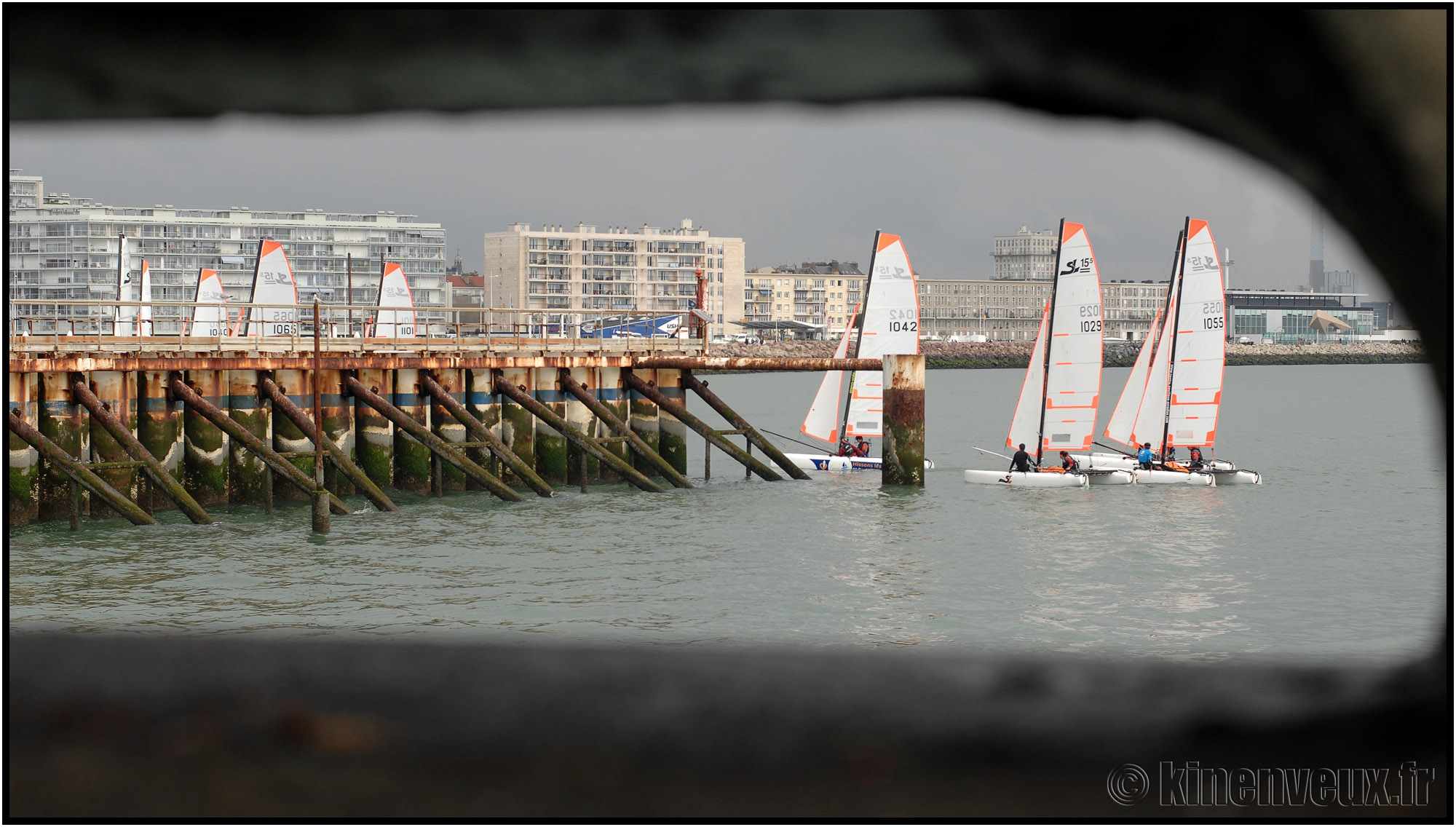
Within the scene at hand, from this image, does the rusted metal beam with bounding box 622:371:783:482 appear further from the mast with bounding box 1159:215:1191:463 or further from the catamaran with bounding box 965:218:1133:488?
the mast with bounding box 1159:215:1191:463

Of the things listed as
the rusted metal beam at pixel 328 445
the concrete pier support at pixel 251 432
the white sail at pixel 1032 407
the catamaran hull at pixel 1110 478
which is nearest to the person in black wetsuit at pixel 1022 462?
the white sail at pixel 1032 407

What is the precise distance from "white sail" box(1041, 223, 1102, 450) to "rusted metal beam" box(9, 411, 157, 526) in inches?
1148

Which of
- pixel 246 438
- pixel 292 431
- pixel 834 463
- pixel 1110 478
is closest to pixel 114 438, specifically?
pixel 246 438

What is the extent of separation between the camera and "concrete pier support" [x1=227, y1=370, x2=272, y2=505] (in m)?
32.8

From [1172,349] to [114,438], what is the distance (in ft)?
112

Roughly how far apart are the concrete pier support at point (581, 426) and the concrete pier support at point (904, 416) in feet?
26.1

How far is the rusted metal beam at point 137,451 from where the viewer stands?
27.0 meters

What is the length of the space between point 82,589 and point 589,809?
2206cm

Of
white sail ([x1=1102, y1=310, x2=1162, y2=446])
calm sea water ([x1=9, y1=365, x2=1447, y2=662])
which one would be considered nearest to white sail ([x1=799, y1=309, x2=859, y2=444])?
calm sea water ([x1=9, y1=365, x2=1447, y2=662])

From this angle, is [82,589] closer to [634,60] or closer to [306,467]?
[306,467]

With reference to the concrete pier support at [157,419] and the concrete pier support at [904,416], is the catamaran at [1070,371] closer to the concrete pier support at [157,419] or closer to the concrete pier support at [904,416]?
the concrete pier support at [904,416]

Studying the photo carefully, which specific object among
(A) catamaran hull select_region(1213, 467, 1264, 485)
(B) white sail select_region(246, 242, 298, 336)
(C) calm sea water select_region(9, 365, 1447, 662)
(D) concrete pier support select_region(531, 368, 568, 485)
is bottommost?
(C) calm sea water select_region(9, 365, 1447, 662)

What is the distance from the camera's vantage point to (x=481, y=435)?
1346 inches

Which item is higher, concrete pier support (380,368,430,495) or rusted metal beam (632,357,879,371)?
rusted metal beam (632,357,879,371)
